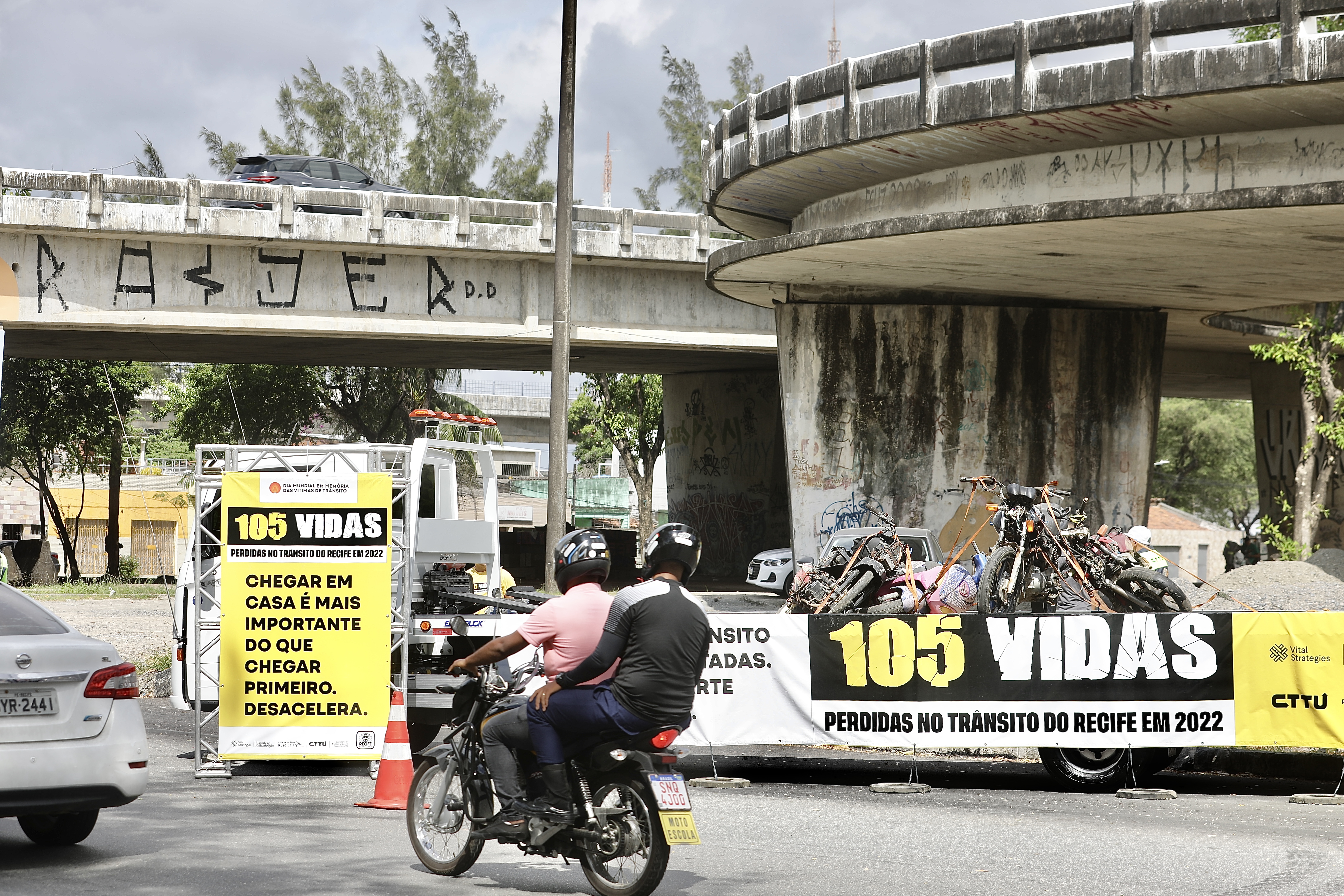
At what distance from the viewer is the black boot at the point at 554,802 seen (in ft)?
20.2

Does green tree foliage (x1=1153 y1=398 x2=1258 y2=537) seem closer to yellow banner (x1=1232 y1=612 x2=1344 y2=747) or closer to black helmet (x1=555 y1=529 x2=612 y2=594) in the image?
yellow banner (x1=1232 y1=612 x2=1344 y2=747)

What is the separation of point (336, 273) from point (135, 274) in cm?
341

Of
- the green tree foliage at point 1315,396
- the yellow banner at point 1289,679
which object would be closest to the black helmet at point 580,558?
the yellow banner at point 1289,679

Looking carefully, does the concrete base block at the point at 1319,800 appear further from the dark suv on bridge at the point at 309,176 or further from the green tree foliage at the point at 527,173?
the green tree foliage at the point at 527,173

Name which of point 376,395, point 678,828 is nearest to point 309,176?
point 376,395

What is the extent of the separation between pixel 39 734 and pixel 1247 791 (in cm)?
836

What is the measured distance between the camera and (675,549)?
6246 millimetres

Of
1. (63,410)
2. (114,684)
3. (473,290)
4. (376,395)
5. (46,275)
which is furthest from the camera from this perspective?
(376,395)

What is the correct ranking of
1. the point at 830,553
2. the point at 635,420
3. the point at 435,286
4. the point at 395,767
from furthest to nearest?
1. the point at 635,420
2. the point at 435,286
3. the point at 830,553
4. the point at 395,767

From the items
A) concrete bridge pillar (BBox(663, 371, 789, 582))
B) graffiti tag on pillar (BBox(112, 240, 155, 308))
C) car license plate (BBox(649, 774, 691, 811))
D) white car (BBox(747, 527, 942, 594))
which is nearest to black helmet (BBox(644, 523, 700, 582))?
car license plate (BBox(649, 774, 691, 811))

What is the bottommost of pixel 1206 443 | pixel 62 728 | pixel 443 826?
pixel 443 826

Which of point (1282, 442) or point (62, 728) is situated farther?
point (1282, 442)

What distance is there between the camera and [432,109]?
54.2 metres

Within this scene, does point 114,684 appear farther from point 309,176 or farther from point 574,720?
point 309,176
